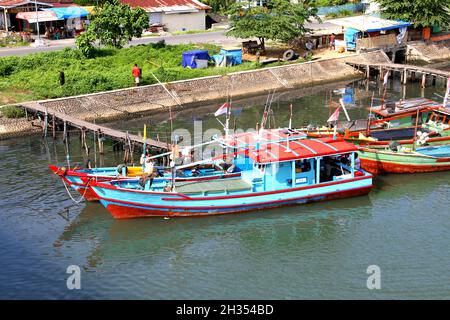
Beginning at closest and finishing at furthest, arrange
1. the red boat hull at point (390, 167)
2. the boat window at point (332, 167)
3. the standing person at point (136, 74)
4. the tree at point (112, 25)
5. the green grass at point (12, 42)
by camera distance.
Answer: the boat window at point (332, 167), the red boat hull at point (390, 167), the standing person at point (136, 74), the tree at point (112, 25), the green grass at point (12, 42)

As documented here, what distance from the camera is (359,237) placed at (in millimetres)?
26203

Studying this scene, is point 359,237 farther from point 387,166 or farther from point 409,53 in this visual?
point 409,53

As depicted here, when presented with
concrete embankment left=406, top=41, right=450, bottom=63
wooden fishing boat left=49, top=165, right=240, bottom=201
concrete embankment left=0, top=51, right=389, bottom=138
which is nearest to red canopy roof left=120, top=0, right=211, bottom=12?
concrete embankment left=0, top=51, right=389, bottom=138

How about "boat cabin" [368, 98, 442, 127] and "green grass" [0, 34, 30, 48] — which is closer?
"boat cabin" [368, 98, 442, 127]

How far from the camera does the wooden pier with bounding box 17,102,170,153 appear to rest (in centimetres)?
3344

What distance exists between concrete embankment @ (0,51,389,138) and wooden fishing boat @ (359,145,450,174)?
17612mm

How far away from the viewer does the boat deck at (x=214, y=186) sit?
27.5 metres

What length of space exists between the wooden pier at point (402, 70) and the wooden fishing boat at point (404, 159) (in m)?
17.7

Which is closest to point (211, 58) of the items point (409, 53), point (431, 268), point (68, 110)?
point (68, 110)

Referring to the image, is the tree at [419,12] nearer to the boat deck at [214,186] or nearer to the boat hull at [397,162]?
the boat hull at [397,162]

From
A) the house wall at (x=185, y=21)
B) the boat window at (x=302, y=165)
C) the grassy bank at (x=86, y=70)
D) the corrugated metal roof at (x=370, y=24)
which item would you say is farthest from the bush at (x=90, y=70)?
the boat window at (x=302, y=165)

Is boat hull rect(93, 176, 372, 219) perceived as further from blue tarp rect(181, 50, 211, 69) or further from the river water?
blue tarp rect(181, 50, 211, 69)
